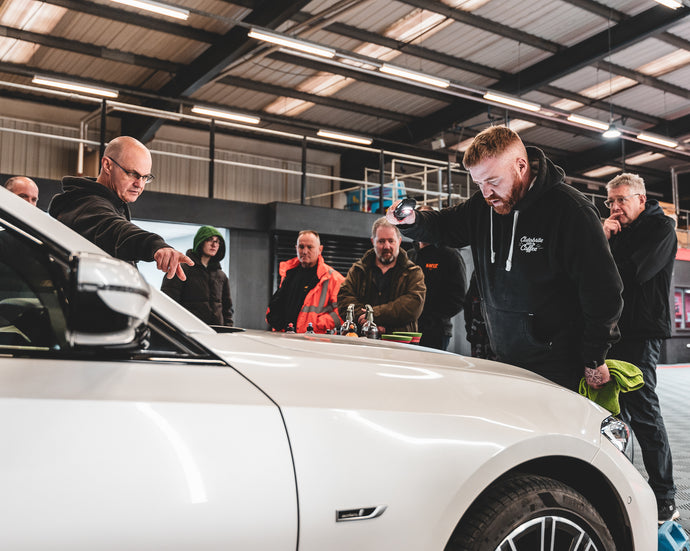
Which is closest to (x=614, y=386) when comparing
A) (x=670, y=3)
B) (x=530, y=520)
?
(x=530, y=520)

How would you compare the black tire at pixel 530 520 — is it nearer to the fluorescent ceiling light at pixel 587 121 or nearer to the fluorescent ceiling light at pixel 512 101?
the fluorescent ceiling light at pixel 512 101

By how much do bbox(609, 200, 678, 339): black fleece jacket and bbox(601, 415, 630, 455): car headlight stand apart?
4.20ft

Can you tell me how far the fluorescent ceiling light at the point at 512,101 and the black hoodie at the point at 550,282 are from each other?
1009cm

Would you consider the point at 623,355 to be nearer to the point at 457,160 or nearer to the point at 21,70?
the point at 21,70

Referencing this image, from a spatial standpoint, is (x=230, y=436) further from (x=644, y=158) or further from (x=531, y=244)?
(x=644, y=158)

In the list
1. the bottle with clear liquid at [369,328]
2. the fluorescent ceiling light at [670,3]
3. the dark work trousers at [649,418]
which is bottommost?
the dark work trousers at [649,418]

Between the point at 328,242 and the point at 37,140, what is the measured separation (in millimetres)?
8187

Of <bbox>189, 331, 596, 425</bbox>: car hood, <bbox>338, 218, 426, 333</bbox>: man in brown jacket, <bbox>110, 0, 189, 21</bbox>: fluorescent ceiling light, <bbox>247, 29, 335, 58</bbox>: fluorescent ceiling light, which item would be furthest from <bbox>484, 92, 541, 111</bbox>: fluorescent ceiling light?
<bbox>189, 331, 596, 425</bbox>: car hood

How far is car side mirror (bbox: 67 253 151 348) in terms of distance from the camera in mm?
926

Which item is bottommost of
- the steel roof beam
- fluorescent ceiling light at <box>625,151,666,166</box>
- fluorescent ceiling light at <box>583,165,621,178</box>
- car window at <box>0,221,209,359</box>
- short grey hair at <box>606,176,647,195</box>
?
car window at <box>0,221,209,359</box>

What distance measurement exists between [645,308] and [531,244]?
3.16ft

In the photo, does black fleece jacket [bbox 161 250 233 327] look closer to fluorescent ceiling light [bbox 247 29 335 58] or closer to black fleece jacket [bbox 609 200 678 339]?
black fleece jacket [bbox 609 200 678 339]

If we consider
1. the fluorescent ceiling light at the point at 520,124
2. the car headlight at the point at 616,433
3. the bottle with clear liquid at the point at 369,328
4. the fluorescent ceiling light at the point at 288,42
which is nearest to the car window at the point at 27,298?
the car headlight at the point at 616,433

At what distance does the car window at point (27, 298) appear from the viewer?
3.72 feet
